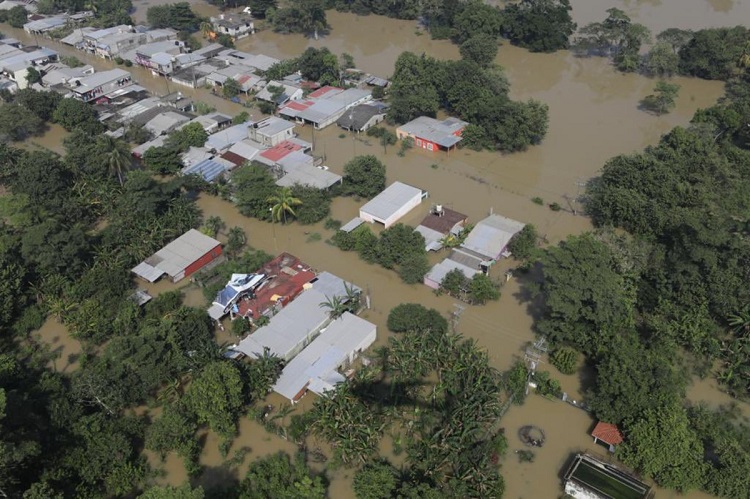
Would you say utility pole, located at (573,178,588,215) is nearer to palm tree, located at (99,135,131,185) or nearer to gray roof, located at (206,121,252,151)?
gray roof, located at (206,121,252,151)

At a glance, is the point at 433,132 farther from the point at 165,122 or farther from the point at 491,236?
the point at 165,122

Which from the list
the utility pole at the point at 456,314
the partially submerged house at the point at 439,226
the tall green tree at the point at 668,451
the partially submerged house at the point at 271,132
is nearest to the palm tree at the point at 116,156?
the partially submerged house at the point at 271,132

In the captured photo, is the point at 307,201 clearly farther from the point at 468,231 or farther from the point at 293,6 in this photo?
the point at 293,6

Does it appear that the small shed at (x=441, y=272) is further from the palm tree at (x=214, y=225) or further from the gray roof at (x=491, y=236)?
the palm tree at (x=214, y=225)

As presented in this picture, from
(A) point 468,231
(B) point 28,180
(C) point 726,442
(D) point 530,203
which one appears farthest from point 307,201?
(C) point 726,442

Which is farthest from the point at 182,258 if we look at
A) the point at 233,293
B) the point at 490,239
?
the point at 490,239

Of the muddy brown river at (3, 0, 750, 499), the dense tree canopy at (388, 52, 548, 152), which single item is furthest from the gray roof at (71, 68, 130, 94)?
the dense tree canopy at (388, 52, 548, 152)
